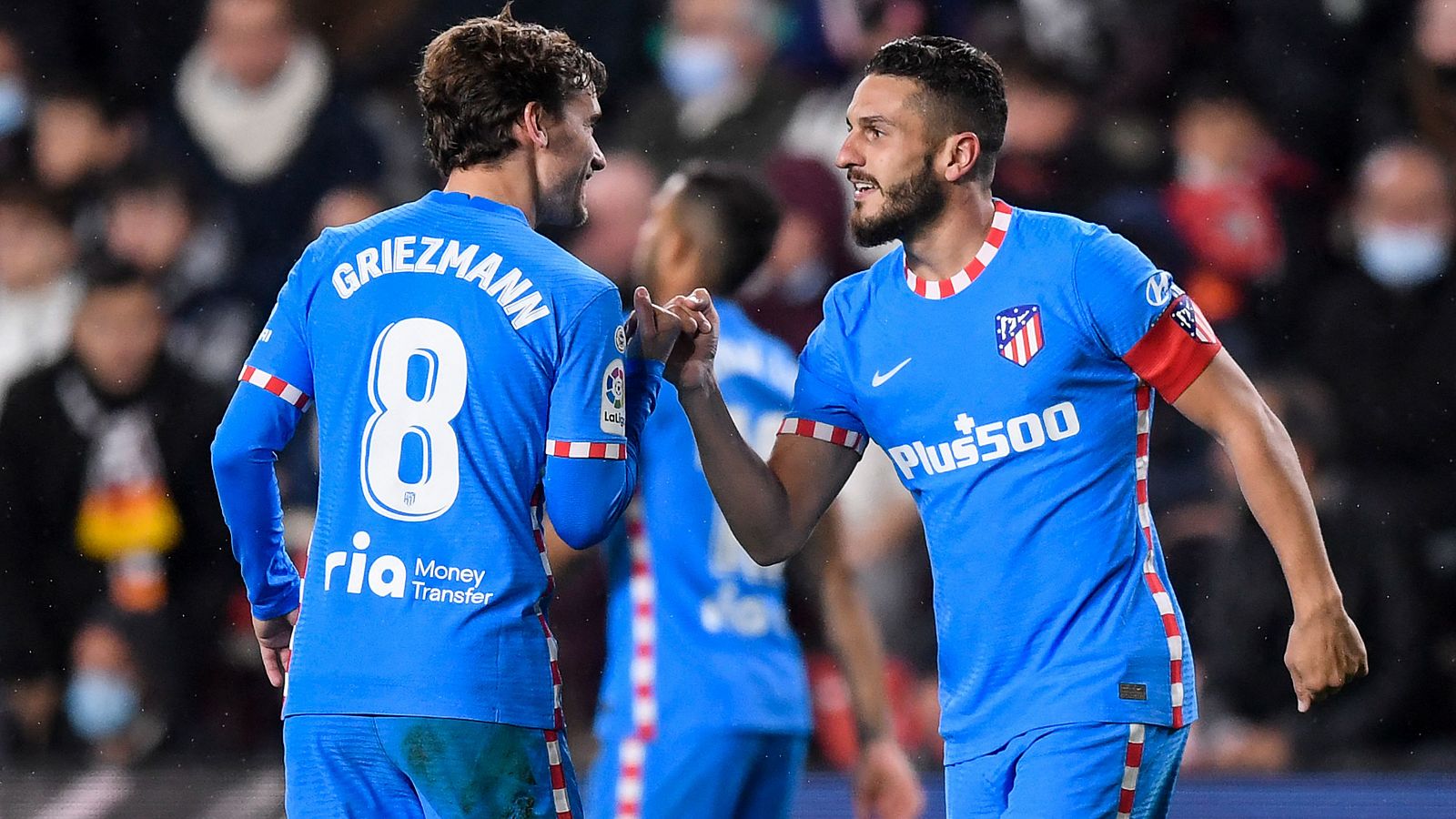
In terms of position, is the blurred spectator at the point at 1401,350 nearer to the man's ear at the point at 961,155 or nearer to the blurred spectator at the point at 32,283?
the man's ear at the point at 961,155

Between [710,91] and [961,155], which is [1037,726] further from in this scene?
[710,91]

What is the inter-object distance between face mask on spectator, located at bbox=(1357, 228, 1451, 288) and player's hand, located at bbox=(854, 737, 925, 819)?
11.8ft

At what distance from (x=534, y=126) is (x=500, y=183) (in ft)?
0.35

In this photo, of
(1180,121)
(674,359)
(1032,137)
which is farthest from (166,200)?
(674,359)

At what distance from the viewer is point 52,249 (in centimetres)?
718

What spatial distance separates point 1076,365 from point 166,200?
5.46 meters

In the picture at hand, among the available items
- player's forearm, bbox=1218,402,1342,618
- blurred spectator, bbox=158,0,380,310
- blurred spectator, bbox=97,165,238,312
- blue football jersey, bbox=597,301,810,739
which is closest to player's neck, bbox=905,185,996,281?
player's forearm, bbox=1218,402,1342,618

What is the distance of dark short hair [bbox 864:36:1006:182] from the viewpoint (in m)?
3.00

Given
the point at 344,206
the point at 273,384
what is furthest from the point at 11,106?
the point at 273,384

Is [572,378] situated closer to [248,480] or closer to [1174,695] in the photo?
[248,480]

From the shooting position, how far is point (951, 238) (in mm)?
2908

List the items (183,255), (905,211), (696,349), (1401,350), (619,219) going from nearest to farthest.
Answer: (696,349) → (905,211) → (1401,350) → (619,219) → (183,255)

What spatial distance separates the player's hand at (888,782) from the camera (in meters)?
3.67

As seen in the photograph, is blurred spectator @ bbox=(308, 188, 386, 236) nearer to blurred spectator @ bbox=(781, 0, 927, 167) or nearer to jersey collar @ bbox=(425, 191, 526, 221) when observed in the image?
blurred spectator @ bbox=(781, 0, 927, 167)
